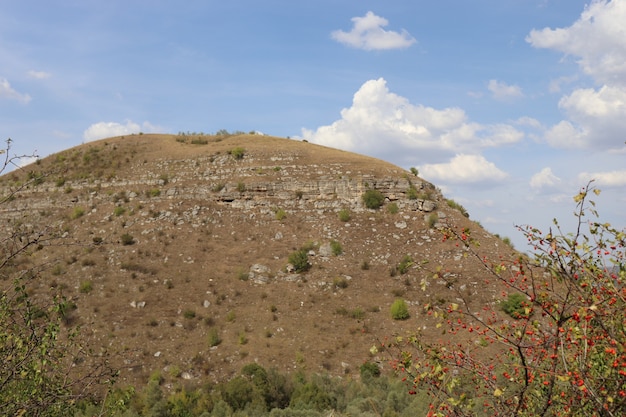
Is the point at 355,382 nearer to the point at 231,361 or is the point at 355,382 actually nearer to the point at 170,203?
the point at 231,361

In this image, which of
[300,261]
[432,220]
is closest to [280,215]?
[300,261]

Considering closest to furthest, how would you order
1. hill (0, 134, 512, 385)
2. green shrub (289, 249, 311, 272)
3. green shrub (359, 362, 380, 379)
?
green shrub (359, 362, 380, 379), hill (0, 134, 512, 385), green shrub (289, 249, 311, 272)

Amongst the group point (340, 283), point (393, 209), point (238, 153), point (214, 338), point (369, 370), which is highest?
point (238, 153)

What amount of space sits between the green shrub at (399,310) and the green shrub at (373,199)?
11388mm

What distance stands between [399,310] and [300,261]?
8845mm

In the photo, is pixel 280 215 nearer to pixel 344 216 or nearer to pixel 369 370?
pixel 344 216

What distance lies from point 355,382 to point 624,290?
1993cm

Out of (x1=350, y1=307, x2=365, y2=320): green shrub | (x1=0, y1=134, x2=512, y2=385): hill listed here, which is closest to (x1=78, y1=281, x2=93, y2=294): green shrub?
(x1=0, y1=134, x2=512, y2=385): hill

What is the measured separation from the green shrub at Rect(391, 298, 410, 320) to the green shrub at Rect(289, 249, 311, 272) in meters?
7.78

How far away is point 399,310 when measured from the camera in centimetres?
2955

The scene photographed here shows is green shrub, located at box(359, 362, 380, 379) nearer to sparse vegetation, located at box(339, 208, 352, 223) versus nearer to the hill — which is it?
the hill

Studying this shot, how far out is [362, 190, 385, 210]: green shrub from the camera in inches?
1557

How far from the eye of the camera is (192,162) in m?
47.2

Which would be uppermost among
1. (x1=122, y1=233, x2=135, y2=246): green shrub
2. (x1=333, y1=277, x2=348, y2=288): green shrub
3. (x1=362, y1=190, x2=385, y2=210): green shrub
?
(x1=362, y1=190, x2=385, y2=210): green shrub
